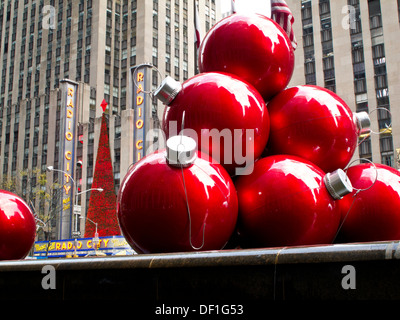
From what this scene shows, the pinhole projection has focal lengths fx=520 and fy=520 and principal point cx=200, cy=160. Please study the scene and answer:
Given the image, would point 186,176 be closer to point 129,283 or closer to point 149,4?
point 129,283

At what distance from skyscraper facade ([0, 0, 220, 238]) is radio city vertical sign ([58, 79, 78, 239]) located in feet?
41.1

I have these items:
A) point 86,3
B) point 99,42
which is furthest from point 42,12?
point 99,42

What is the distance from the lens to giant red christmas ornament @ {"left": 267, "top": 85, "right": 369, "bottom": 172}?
176 inches

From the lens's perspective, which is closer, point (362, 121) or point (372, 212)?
point (372, 212)

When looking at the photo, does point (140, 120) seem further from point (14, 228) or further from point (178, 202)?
point (178, 202)

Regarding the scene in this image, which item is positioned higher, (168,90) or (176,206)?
(168,90)

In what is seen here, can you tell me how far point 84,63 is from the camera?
7094cm

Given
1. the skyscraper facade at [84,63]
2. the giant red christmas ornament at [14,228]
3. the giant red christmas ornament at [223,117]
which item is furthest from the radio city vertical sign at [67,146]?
the giant red christmas ornament at [223,117]

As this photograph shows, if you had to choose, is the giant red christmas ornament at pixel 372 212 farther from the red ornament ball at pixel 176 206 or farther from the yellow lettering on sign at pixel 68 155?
the yellow lettering on sign at pixel 68 155

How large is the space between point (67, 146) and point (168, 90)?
4408cm

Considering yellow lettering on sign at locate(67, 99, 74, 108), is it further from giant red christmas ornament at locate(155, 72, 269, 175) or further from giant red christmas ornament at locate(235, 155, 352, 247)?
giant red christmas ornament at locate(235, 155, 352, 247)

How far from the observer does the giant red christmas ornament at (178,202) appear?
12.3 feet

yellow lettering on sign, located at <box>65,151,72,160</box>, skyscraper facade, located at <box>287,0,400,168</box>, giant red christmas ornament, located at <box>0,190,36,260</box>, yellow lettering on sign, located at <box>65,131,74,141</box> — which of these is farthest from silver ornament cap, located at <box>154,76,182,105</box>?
yellow lettering on sign, located at <box>65,131,74,141</box>

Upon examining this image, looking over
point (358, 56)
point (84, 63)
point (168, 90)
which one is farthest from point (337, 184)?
point (84, 63)
